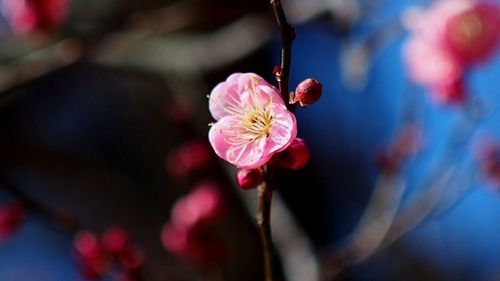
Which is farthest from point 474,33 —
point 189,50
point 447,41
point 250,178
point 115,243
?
point 250,178

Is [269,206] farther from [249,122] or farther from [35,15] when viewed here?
[35,15]

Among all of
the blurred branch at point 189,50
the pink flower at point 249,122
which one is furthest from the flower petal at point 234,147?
the blurred branch at point 189,50

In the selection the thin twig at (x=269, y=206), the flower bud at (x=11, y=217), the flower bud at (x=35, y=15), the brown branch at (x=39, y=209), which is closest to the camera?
the thin twig at (x=269, y=206)

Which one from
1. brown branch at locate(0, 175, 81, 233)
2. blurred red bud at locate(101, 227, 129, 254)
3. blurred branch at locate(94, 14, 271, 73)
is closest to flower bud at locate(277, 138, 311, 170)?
brown branch at locate(0, 175, 81, 233)

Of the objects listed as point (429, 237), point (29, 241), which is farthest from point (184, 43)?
point (29, 241)

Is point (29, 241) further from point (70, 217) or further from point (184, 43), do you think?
point (70, 217)

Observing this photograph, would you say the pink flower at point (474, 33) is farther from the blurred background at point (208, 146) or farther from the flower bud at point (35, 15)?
the flower bud at point (35, 15)
